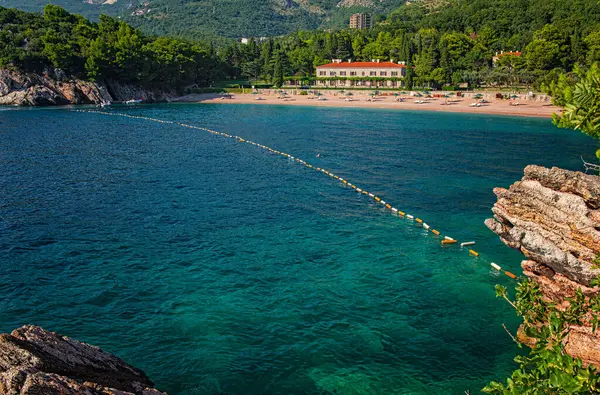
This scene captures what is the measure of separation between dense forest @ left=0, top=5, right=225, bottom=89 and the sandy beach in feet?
39.3

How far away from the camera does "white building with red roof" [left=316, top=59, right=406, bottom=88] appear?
16488 centimetres

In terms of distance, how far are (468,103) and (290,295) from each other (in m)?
111

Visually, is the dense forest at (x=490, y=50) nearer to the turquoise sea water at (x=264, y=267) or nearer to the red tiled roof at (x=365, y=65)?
the red tiled roof at (x=365, y=65)

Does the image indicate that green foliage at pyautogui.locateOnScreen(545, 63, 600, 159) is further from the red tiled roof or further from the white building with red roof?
the red tiled roof

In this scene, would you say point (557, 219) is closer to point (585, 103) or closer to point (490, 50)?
point (585, 103)

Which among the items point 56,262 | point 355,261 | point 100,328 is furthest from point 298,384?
point 56,262

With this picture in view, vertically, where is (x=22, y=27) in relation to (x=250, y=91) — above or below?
above

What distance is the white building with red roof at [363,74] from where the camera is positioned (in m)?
165

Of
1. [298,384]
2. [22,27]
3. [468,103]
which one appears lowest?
[298,384]

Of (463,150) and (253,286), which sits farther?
(463,150)

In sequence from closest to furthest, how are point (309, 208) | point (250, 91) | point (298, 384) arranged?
point (298, 384) < point (309, 208) < point (250, 91)

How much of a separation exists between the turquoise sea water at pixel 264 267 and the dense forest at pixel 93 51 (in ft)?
263

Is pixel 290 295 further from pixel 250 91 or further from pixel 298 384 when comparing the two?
pixel 250 91

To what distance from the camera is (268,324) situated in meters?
22.9
